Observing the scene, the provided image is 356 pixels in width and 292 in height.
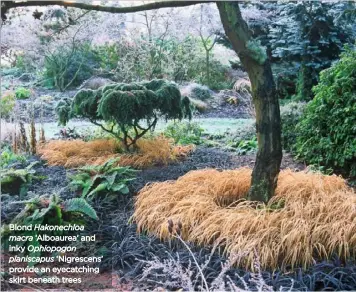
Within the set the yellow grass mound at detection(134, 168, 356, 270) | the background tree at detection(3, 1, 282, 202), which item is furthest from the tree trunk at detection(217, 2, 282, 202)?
the yellow grass mound at detection(134, 168, 356, 270)

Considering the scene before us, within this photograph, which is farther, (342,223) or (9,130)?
(9,130)

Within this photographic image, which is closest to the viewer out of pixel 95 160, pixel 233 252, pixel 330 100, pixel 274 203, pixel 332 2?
pixel 233 252

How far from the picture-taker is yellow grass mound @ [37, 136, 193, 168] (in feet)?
9.20

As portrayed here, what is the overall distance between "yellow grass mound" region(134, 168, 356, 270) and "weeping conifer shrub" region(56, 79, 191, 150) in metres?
0.46

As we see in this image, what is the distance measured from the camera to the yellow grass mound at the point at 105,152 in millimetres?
2803

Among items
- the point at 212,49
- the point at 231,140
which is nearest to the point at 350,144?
the point at 231,140

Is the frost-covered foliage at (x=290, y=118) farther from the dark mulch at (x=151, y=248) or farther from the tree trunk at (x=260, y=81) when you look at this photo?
the tree trunk at (x=260, y=81)

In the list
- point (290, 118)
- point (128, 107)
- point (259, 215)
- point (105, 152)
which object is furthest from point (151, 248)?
point (290, 118)

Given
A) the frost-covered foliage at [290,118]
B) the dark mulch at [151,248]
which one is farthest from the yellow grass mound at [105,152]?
the frost-covered foliage at [290,118]

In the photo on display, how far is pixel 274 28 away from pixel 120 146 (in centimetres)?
141

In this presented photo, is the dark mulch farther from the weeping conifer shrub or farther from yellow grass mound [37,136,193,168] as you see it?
the weeping conifer shrub

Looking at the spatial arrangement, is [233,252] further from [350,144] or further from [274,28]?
[274,28]

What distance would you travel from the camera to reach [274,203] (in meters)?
2.39

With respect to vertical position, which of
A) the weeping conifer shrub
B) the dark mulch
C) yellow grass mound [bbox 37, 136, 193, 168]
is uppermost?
the weeping conifer shrub
